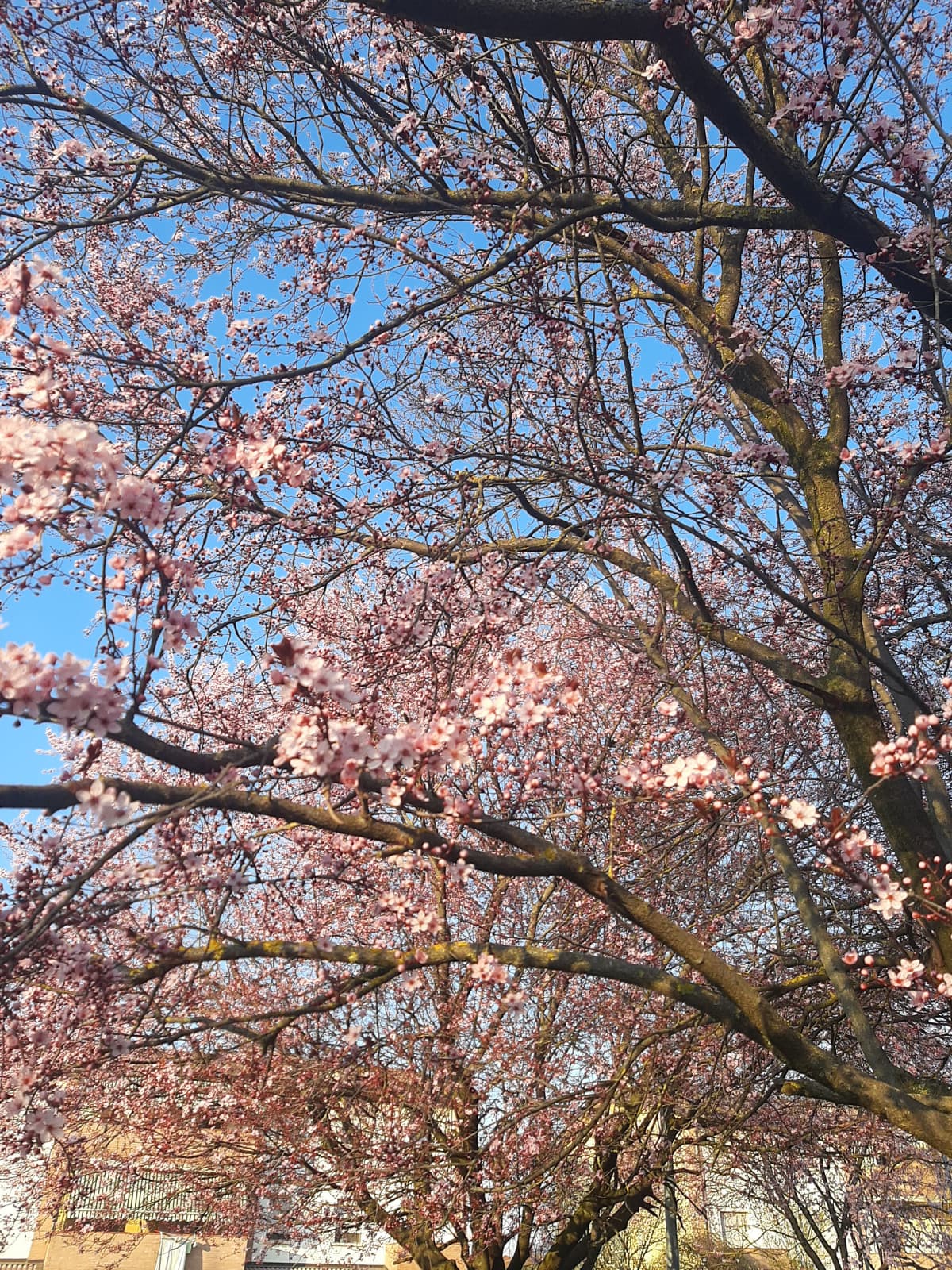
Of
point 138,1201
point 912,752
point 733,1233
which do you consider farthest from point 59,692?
point 733,1233

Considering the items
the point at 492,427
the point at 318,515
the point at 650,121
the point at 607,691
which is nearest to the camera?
the point at 318,515

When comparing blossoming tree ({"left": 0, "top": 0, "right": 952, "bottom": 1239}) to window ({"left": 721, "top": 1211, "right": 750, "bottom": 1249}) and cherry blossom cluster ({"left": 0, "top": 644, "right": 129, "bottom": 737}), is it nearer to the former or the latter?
cherry blossom cluster ({"left": 0, "top": 644, "right": 129, "bottom": 737})

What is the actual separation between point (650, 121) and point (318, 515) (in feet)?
12.5

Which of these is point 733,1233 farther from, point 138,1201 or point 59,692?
point 59,692

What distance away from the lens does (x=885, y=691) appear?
5.90 meters

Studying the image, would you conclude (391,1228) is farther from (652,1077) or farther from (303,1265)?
(303,1265)

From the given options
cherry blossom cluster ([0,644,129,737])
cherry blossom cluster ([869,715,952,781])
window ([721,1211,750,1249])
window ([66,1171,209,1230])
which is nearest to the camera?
A: cherry blossom cluster ([0,644,129,737])

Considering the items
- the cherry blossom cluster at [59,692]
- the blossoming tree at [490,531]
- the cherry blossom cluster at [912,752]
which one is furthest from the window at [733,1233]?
the cherry blossom cluster at [59,692]

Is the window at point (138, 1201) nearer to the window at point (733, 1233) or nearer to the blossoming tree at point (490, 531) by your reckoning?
the blossoming tree at point (490, 531)

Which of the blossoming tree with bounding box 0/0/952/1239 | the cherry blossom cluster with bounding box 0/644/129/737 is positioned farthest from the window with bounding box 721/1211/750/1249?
the cherry blossom cluster with bounding box 0/644/129/737

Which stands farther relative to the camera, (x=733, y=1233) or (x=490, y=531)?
(x=733, y=1233)

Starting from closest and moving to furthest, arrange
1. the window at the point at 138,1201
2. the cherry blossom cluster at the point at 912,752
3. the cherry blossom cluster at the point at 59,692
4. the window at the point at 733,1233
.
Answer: the cherry blossom cluster at the point at 59,692, the cherry blossom cluster at the point at 912,752, the window at the point at 138,1201, the window at the point at 733,1233

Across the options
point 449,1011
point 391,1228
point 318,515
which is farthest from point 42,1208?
point 318,515

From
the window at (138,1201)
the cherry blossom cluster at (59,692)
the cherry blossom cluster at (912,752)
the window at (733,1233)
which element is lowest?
the window at (733,1233)
